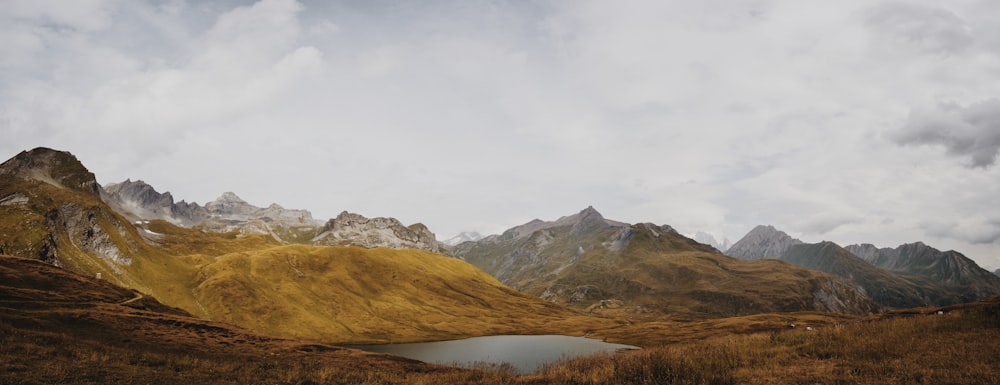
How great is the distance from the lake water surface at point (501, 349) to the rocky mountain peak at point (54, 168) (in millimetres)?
136394

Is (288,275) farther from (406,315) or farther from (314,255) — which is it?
(406,315)

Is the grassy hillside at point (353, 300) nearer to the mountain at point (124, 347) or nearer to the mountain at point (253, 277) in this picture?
the mountain at point (253, 277)

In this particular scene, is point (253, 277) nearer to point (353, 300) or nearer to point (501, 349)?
point (353, 300)

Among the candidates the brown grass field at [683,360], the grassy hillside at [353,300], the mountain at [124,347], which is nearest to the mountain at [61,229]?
the grassy hillside at [353,300]

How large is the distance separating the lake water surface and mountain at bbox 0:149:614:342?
1207cm

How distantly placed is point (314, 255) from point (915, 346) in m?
166

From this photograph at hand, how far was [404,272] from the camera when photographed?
17438 centimetres

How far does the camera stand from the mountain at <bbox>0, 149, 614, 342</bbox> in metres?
103

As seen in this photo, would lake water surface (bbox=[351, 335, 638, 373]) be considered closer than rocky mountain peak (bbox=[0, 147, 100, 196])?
Yes

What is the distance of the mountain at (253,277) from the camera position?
103 meters

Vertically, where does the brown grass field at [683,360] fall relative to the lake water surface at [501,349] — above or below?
above

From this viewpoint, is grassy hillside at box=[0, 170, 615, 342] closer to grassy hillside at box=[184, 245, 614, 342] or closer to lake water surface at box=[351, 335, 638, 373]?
grassy hillside at box=[184, 245, 614, 342]

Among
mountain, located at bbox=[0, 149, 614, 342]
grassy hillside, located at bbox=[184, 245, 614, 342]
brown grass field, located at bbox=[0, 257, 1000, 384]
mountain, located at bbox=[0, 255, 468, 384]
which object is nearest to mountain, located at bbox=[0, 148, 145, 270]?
mountain, located at bbox=[0, 149, 614, 342]

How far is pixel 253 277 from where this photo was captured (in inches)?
5123
